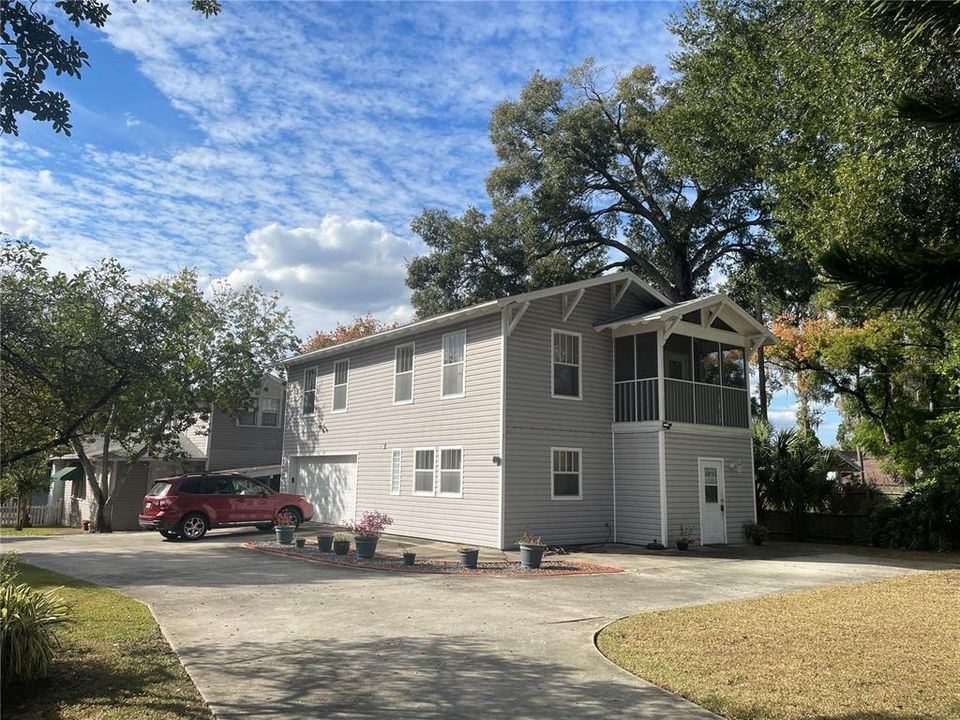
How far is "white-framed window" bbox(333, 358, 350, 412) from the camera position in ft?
76.0

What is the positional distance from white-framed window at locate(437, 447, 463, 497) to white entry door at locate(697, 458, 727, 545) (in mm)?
6301

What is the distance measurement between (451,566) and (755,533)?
962 centimetres

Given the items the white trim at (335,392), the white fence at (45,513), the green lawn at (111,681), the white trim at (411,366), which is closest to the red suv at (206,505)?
the white trim at (335,392)

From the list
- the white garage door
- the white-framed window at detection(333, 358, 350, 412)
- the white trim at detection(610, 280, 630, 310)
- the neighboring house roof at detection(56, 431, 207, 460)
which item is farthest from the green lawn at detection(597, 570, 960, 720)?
the neighboring house roof at detection(56, 431, 207, 460)

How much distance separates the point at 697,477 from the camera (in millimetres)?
18172

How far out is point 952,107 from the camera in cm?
423

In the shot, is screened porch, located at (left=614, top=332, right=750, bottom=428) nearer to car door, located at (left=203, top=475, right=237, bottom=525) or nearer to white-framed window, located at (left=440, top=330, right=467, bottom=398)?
white-framed window, located at (left=440, top=330, right=467, bottom=398)

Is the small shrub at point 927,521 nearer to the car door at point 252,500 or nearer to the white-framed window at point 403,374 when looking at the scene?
the white-framed window at point 403,374

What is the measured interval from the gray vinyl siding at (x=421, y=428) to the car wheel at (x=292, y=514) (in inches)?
71.2

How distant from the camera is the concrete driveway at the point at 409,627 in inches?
209

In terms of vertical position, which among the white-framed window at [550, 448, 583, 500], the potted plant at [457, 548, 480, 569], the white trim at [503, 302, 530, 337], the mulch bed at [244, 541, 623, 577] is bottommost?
the mulch bed at [244, 541, 623, 577]

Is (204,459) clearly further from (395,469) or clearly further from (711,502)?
(711,502)

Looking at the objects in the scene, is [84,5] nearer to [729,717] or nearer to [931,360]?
[729,717]

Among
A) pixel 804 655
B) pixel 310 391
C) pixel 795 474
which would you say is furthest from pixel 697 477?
pixel 310 391
